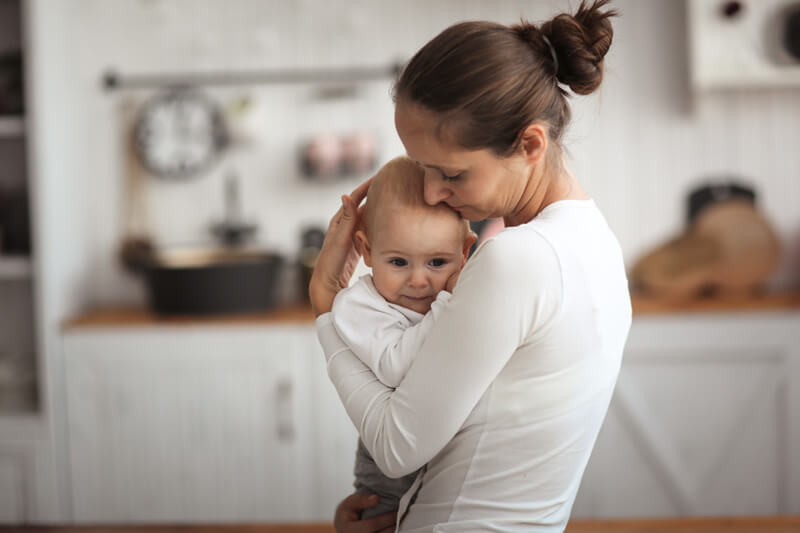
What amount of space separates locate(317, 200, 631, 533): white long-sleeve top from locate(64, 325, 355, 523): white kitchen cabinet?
175cm

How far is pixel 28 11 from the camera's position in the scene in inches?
111

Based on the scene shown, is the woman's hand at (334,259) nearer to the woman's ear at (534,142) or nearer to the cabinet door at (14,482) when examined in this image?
the woman's ear at (534,142)

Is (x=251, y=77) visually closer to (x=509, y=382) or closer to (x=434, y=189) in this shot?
(x=434, y=189)

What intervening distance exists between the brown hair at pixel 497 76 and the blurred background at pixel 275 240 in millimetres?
1541

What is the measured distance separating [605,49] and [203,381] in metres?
2.15

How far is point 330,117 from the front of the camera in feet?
10.8

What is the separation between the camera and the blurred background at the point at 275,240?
2803 millimetres

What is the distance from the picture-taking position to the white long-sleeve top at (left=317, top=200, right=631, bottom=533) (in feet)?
3.02

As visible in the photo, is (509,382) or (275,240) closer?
(509,382)

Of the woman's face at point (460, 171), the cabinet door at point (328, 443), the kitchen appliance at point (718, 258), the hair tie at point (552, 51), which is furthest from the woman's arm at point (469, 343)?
the kitchen appliance at point (718, 258)

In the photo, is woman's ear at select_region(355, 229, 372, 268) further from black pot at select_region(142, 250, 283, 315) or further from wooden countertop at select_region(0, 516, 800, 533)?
black pot at select_region(142, 250, 283, 315)

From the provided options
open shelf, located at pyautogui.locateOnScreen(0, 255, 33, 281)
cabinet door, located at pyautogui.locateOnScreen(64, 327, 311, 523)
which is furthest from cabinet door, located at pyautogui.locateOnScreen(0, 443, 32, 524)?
open shelf, located at pyautogui.locateOnScreen(0, 255, 33, 281)

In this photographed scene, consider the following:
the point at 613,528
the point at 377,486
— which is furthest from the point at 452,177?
the point at 613,528

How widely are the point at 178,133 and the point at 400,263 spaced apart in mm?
2376
